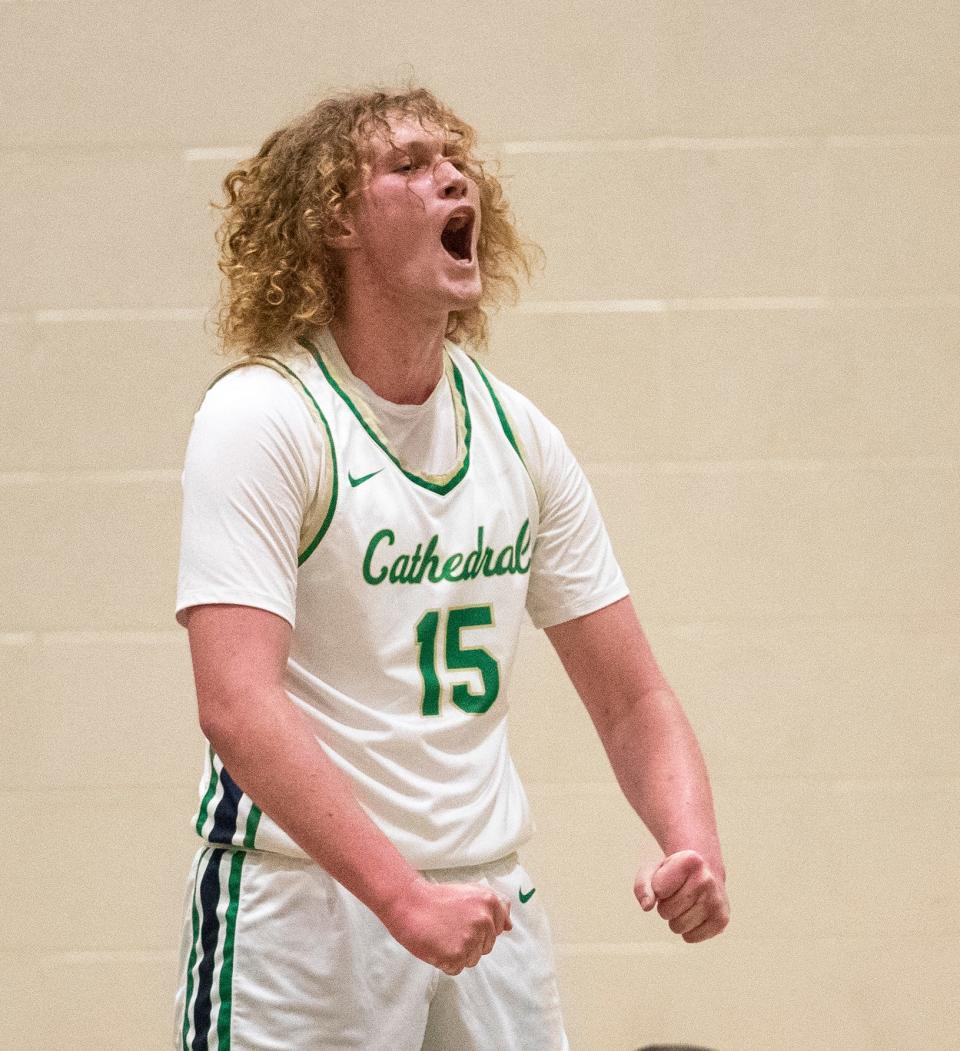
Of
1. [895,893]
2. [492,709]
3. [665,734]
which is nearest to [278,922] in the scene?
[492,709]

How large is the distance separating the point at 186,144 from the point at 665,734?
1.60 meters

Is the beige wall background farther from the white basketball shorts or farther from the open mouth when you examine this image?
the white basketball shorts

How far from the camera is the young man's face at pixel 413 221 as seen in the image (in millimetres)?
1589

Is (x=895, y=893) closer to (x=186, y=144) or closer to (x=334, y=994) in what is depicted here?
(x=334, y=994)

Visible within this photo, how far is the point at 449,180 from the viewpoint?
162cm

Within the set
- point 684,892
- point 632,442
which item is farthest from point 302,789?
point 632,442

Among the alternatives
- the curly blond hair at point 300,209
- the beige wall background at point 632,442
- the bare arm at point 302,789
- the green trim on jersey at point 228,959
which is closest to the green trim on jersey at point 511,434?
the curly blond hair at point 300,209

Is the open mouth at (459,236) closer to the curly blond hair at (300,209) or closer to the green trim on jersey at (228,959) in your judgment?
the curly blond hair at (300,209)

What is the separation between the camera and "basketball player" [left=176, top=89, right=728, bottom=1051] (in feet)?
4.48

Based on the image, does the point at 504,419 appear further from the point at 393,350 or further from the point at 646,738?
the point at 646,738

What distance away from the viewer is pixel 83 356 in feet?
8.95

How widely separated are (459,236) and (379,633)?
1.67 feet

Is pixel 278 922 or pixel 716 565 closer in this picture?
pixel 278 922

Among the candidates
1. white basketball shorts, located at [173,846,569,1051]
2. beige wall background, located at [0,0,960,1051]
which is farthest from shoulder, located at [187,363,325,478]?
beige wall background, located at [0,0,960,1051]
